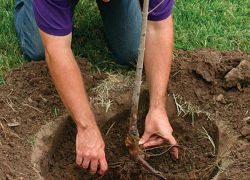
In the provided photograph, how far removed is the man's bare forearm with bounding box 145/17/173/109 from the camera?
2.64 metres

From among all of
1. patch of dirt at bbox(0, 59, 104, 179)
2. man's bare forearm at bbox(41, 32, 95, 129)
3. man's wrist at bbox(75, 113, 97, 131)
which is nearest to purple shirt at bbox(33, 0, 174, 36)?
man's bare forearm at bbox(41, 32, 95, 129)

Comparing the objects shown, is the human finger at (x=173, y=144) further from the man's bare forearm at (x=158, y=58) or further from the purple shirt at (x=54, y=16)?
the purple shirt at (x=54, y=16)

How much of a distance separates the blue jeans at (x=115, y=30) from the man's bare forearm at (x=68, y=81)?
755 mm

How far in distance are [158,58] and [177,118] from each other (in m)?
0.41

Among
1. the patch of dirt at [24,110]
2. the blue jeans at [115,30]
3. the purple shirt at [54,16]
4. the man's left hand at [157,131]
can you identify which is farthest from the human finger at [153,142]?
the blue jeans at [115,30]

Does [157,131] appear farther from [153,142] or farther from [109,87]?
[109,87]

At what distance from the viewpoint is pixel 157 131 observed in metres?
2.56

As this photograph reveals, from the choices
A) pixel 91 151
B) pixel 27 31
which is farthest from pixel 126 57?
pixel 91 151

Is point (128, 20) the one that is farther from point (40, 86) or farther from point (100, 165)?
point (100, 165)

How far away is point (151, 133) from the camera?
8.49 ft

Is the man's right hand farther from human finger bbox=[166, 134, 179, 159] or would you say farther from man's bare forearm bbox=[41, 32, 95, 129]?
human finger bbox=[166, 134, 179, 159]

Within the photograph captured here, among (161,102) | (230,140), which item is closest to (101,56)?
(161,102)

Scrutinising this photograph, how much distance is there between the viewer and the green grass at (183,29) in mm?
3316

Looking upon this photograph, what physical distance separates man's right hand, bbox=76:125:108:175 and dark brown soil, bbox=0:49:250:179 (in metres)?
0.24
